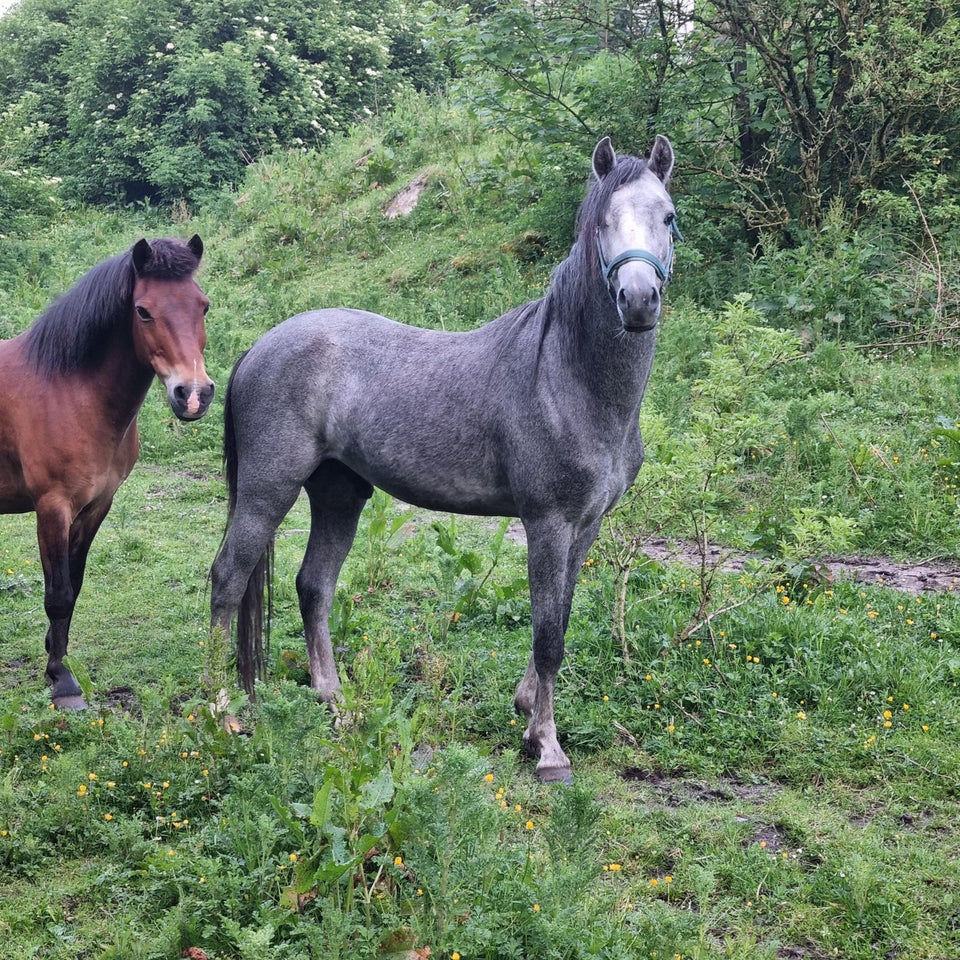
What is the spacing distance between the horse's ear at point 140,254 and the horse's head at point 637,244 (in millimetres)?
1950

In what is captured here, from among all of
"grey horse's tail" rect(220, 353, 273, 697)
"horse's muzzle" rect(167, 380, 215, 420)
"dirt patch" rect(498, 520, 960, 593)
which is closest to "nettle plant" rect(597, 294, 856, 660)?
"dirt patch" rect(498, 520, 960, 593)

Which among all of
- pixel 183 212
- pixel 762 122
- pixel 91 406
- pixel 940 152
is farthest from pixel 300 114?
pixel 91 406

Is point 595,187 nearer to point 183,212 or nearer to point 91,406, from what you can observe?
point 91,406

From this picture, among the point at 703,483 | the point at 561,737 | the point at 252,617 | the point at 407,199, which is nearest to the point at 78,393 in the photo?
the point at 252,617

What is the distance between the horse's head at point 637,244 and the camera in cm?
327

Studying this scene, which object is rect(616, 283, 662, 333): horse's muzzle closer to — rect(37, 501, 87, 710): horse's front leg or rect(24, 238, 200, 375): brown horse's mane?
rect(24, 238, 200, 375): brown horse's mane

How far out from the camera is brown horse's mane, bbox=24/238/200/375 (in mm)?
4203

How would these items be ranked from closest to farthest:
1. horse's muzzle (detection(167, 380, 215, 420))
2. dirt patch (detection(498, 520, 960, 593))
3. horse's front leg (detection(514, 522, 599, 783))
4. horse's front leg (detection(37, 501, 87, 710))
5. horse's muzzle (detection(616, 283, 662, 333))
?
horse's muzzle (detection(616, 283, 662, 333))
horse's front leg (detection(514, 522, 599, 783))
horse's muzzle (detection(167, 380, 215, 420))
horse's front leg (detection(37, 501, 87, 710))
dirt patch (detection(498, 520, 960, 593))

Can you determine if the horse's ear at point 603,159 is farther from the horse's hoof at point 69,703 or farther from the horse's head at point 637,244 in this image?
the horse's hoof at point 69,703

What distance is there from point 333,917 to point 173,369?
8.11 feet

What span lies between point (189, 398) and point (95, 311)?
0.78 m

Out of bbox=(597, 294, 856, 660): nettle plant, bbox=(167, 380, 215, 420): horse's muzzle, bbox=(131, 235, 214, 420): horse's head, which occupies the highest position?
bbox=(131, 235, 214, 420): horse's head

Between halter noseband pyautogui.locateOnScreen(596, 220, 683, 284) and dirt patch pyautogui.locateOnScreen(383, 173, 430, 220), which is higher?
dirt patch pyautogui.locateOnScreen(383, 173, 430, 220)

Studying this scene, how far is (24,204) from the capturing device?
15203 mm
